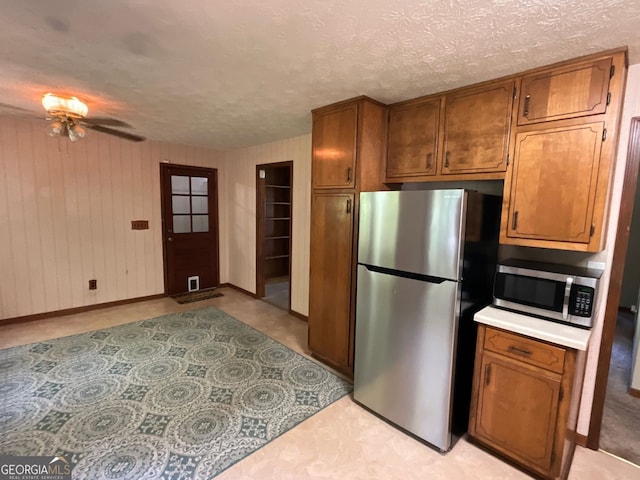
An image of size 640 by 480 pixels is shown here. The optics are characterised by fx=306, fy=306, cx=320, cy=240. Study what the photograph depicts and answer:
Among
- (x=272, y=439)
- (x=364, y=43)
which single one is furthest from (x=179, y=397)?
(x=364, y=43)

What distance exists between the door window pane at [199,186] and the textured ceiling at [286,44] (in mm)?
2325

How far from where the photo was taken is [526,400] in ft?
5.61

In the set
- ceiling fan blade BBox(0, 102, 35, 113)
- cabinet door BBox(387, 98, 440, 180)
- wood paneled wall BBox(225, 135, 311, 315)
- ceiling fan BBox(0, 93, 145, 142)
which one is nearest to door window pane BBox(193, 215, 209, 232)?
wood paneled wall BBox(225, 135, 311, 315)

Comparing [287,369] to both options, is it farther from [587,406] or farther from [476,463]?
[587,406]

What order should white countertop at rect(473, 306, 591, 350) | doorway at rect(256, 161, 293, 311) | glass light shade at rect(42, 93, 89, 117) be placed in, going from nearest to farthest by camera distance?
1. white countertop at rect(473, 306, 591, 350)
2. glass light shade at rect(42, 93, 89, 117)
3. doorway at rect(256, 161, 293, 311)

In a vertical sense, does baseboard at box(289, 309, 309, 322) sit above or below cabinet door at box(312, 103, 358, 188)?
below

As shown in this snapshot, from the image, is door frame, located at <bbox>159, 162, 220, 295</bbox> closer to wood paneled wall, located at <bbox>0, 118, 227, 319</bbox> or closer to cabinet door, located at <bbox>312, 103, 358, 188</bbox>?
wood paneled wall, located at <bbox>0, 118, 227, 319</bbox>

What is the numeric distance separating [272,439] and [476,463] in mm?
1253

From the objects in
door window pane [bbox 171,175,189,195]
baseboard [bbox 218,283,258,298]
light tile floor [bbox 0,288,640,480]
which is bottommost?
light tile floor [bbox 0,288,640,480]

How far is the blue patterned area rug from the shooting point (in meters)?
1.82

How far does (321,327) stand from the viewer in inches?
113

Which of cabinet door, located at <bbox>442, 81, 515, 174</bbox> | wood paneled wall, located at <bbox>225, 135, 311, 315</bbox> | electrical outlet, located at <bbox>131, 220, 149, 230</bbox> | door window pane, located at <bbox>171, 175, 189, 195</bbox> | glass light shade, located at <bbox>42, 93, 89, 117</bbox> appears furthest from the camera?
door window pane, located at <bbox>171, 175, 189, 195</bbox>

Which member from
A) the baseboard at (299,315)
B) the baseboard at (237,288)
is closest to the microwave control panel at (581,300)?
the baseboard at (299,315)

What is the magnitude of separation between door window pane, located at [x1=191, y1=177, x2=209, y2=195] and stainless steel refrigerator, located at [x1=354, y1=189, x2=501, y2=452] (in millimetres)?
3586
